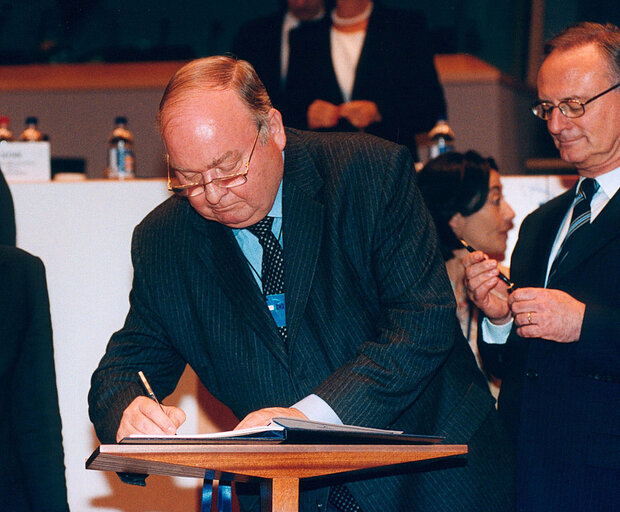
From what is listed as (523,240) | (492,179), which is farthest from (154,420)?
(492,179)

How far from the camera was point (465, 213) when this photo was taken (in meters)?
2.66

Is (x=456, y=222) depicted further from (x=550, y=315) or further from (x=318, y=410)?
(x=318, y=410)

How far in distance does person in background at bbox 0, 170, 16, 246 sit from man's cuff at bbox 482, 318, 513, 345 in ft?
4.17

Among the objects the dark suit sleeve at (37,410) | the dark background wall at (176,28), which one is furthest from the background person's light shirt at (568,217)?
the dark background wall at (176,28)

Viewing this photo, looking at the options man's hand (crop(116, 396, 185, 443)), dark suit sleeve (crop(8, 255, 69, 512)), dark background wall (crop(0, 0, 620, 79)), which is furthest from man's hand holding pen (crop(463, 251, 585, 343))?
dark background wall (crop(0, 0, 620, 79))

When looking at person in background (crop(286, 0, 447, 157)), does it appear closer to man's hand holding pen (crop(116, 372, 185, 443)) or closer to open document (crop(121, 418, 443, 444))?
man's hand holding pen (crop(116, 372, 185, 443))

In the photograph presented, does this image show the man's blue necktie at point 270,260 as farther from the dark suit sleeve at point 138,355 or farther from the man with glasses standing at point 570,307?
the man with glasses standing at point 570,307

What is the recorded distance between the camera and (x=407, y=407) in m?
1.64

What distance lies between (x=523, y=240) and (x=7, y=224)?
53.1 inches

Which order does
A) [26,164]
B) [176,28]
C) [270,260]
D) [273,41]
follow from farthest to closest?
[176,28], [273,41], [26,164], [270,260]

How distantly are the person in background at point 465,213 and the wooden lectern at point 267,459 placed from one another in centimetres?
137

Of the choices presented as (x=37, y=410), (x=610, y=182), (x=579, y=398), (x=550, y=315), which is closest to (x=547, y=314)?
(x=550, y=315)

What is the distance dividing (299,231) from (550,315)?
60 cm

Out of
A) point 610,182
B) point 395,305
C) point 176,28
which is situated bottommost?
point 395,305
